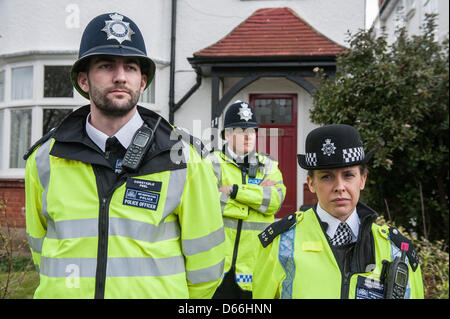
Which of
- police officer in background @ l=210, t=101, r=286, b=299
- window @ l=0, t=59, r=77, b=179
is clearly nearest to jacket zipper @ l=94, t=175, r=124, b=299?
police officer in background @ l=210, t=101, r=286, b=299

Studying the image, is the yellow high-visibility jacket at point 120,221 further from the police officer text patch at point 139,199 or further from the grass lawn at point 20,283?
the grass lawn at point 20,283

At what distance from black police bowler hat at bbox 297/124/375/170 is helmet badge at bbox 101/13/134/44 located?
1.14 meters

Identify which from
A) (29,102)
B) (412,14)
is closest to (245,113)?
(29,102)

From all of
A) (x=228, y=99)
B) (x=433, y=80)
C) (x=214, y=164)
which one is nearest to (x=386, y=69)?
(x=433, y=80)

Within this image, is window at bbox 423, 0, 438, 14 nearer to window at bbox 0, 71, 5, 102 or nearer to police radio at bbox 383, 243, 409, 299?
police radio at bbox 383, 243, 409, 299

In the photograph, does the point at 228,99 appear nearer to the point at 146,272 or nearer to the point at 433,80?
the point at 433,80

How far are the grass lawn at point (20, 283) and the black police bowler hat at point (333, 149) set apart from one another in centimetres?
245

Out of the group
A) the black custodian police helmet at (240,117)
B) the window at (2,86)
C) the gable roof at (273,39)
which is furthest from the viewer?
the window at (2,86)

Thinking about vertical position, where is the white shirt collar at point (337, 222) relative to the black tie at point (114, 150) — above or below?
below

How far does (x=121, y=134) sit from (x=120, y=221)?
18.1 inches

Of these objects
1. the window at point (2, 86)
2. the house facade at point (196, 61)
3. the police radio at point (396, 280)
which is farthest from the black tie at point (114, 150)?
the window at point (2, 86)

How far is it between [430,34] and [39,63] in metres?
7.41

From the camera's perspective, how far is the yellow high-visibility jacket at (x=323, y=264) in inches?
82.4

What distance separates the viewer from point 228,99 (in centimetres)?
902
